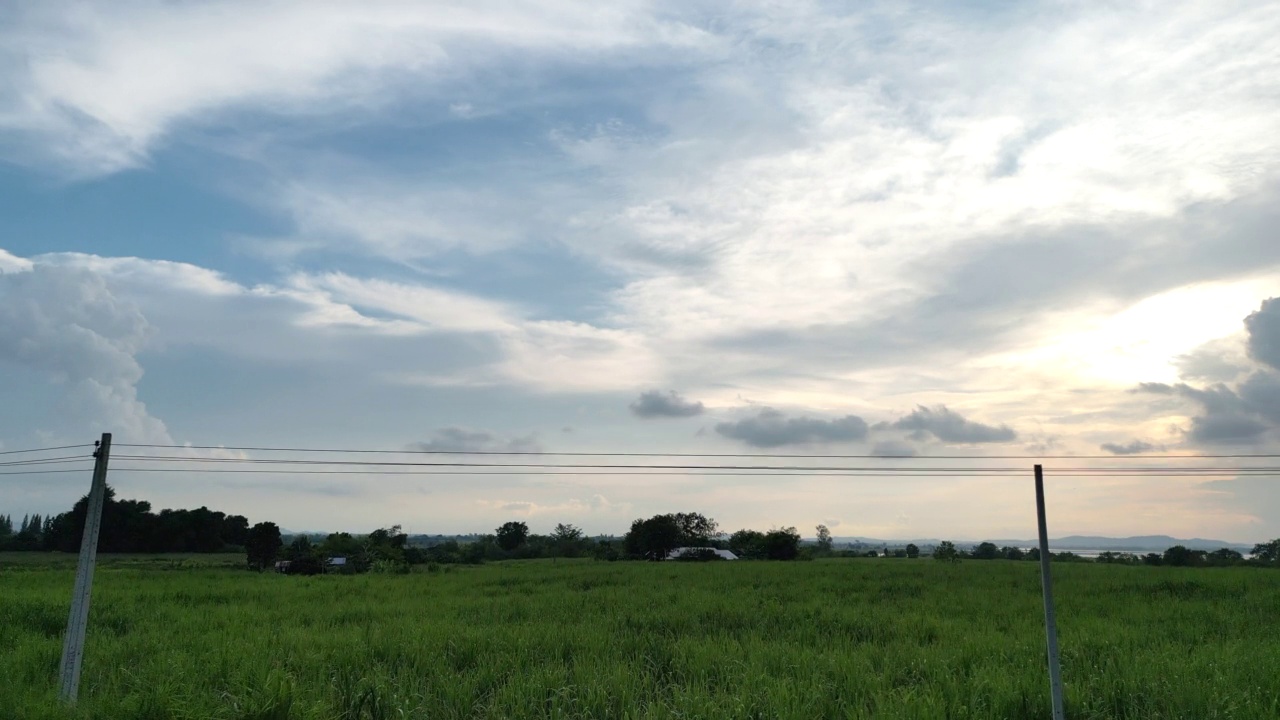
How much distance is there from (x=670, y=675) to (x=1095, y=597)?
15.5 m

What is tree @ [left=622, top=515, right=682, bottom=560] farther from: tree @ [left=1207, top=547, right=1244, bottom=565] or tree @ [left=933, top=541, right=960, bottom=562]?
tree @ [left=1207, top=547, right=1244, bottom=565]

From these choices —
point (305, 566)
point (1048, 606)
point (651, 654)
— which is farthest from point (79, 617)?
point (305, 566)

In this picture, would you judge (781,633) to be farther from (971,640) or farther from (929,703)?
(929,703)

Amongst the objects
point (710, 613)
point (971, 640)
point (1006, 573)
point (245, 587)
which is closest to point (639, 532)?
point (1006, 573)

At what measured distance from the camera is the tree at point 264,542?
5050 cm

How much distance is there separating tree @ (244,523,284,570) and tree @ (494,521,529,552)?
30.2 meters

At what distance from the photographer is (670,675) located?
11.2 metres

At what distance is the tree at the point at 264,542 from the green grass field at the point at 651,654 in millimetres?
29977

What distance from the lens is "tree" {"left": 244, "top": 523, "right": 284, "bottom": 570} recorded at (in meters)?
50.5

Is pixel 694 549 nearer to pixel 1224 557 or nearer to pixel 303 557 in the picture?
pixel 303 557

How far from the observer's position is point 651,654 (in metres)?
12.4

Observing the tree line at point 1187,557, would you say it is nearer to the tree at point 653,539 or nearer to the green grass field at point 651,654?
the green grass field at point 651,654

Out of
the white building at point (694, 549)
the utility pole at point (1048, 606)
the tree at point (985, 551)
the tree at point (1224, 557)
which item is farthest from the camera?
the white building at point (694, 549)

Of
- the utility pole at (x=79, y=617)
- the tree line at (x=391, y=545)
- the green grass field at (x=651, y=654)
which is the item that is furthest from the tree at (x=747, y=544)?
the utility pole at (x=79, y=617)
